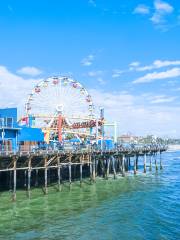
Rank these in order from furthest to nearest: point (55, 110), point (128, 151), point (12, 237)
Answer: point (55, 110) < point (128, 151) < point (12, 237)

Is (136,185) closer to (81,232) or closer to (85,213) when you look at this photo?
(85,213)

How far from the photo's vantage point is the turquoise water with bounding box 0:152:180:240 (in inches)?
985

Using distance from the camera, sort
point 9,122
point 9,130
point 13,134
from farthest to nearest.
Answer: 1. point 13,134
2. point 9,122
3. point 9,130

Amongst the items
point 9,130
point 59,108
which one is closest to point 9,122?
point 9,130

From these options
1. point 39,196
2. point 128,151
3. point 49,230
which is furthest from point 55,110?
point 49,230

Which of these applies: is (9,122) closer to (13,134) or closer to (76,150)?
(13,134)

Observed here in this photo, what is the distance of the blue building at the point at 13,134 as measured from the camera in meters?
41.9

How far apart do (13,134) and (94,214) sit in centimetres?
1748

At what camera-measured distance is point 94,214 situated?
98.9ft

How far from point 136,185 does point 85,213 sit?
17.9 metres

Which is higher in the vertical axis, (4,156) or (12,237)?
(4,156)

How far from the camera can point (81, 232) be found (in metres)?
25.1

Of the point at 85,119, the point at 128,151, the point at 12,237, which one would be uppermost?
the point at 85,119

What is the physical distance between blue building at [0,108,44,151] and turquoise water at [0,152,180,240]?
19.0 feet
